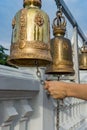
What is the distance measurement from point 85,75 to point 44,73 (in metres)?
2.27

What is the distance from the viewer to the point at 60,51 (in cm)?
264

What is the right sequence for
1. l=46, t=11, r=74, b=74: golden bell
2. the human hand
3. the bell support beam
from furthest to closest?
the bell support beam, l=46, t=11, r=74, b=74: golden bell, the human hand

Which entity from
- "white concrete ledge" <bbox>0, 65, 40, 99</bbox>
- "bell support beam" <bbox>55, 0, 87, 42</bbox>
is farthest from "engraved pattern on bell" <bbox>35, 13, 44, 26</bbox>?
"bell support beam" <bbox>55, 0, 87, 42</bbox>

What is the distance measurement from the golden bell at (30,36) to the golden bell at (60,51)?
0.51 metres

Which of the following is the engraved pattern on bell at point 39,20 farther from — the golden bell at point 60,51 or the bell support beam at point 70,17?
the bell support beam at point 70,17

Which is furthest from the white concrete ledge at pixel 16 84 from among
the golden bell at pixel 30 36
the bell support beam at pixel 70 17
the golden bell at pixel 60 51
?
the bell support beam at pixel 70 17

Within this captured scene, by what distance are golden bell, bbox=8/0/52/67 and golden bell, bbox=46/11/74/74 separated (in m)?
0.51

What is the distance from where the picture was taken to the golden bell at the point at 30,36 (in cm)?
189

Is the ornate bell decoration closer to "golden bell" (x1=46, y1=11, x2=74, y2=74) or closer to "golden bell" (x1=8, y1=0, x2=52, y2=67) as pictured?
"golden bell" (x1=46, y1=11, x2=74, y2=74)

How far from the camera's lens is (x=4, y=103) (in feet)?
5.55

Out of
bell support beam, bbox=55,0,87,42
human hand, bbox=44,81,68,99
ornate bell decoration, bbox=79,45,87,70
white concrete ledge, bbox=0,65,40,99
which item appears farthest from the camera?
ornate bell decoration, bbox=79,45,87,70

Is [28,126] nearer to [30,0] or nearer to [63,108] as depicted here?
[30,0]

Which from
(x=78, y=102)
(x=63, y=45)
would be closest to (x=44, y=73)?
(x=63, y=45)

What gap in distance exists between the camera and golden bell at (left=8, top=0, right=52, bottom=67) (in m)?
1.89
